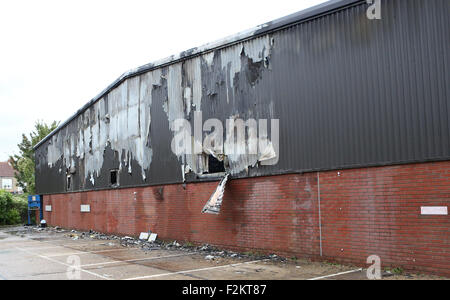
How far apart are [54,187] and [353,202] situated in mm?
24512

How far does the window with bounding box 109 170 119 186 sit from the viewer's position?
21233mm

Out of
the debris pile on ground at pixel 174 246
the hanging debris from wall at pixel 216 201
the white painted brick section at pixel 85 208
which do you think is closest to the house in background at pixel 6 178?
the white painted brick section at pixel 85 208

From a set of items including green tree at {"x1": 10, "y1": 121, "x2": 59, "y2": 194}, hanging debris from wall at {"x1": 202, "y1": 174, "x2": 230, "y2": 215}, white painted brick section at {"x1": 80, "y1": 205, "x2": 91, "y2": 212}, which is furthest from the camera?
green tree at {"x1": 10, "y1": 121, "x2": 59, "y2": 194}

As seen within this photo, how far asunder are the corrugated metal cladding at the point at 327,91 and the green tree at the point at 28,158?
33.2 m

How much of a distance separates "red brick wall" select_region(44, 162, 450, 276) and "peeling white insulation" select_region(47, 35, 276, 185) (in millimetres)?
1096

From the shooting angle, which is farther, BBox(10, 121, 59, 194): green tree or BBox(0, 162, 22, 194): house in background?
BBox(0, 162, 22, 194): house in background

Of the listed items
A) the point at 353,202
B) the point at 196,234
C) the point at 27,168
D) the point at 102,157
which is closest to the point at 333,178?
the point at 353,202

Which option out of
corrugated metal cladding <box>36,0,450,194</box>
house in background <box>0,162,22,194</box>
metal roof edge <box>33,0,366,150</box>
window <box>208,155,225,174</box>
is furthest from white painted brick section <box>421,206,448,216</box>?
house in background <box>0,162,22,194</box>

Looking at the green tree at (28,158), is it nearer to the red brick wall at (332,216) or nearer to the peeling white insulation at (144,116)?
the peeling white insulation at (144,116)

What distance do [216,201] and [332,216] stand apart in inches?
157

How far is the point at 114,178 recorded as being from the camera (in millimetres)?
21609

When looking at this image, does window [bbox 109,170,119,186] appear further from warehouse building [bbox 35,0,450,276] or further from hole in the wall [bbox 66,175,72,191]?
hole in the wall [bbox 66,175,72,191]
